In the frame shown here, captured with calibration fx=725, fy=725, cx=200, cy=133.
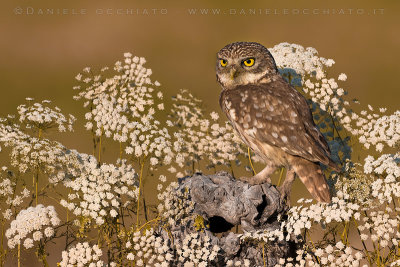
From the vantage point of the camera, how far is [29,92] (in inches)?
732

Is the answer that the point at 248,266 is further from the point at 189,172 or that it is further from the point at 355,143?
the point at 355,143

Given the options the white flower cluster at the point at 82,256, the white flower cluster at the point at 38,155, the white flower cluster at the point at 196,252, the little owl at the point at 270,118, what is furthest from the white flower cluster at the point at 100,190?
the little owl at the point at 270,118

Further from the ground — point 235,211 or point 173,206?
point 173,206

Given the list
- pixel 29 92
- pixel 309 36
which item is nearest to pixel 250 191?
pixel 29 92

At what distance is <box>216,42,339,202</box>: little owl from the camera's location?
24.3 ft

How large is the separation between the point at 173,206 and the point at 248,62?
7.64 feet

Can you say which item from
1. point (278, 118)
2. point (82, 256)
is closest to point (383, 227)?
point (278, 118)

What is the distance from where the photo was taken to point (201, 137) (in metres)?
7.66

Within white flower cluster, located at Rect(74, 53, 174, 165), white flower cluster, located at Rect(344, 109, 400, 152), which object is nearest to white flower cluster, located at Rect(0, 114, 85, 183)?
white flower cluster, located at Rect(74, 53, 174, 165)

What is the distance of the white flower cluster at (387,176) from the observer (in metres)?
6.40

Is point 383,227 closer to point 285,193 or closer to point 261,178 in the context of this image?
point 285,193

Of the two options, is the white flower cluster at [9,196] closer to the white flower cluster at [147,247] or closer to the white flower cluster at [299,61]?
the white flower cluster at [147,247]

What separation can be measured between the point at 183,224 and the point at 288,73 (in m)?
2.76

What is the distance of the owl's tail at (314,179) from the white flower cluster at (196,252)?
141 centimetres
